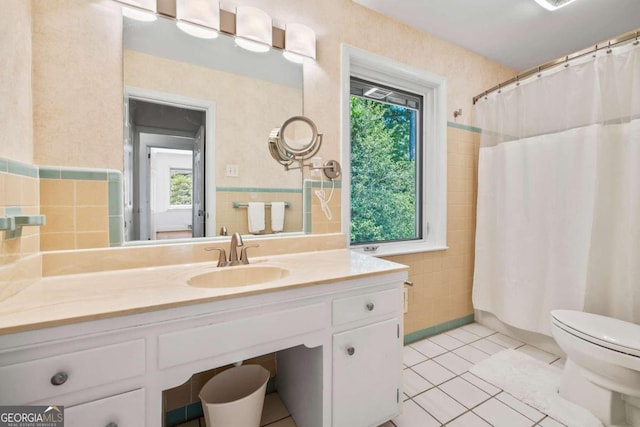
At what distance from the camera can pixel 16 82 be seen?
2.93 ft

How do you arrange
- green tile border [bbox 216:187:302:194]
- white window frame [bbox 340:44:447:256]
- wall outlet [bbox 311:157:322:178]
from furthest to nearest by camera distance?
white window frame [bbox 340:44:447:256] < wall outlet [bbox 311:157:322:178] < green tile border [bbox 216:187:302:194]

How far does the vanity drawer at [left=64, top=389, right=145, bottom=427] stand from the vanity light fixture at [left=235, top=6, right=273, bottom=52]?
154cm

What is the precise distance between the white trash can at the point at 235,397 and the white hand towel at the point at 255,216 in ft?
2.25

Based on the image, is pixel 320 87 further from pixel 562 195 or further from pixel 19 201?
pixel 562 195

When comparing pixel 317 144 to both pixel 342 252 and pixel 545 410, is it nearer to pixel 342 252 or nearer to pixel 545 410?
pixel 342 252

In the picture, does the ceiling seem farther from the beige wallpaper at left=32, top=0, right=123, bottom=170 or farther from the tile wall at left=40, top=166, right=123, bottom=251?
the tile wall at left=40, top=166, right=123, bottom=251

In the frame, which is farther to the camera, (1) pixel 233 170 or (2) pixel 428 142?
(2) pixel 428 142

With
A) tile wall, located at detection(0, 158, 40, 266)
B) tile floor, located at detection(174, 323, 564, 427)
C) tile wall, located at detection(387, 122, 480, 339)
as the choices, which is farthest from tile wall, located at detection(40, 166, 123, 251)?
tile wall, located at detection(387, 122, 480, 339)

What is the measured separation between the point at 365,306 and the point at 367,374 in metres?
0.30

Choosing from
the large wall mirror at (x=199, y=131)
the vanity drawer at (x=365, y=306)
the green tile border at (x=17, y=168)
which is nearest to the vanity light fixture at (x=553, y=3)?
the large wall mirror at (x=199, y=131)

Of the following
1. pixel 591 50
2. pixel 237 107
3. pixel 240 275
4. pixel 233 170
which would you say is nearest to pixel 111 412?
pixel 240 275

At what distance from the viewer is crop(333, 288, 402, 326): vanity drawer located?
3.52ft

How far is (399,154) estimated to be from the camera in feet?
6.96

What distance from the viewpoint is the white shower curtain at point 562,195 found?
1.46 metres
